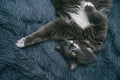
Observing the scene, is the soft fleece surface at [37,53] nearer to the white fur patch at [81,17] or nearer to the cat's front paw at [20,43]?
the cat's front paw at [20,43]

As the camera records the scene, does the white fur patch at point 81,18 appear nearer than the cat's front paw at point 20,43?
No

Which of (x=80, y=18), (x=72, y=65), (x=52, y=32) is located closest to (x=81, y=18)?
(x=80, y=18)

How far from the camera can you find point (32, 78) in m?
1.67

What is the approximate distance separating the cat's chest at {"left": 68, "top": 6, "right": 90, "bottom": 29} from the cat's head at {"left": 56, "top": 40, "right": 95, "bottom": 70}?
0.15 meters

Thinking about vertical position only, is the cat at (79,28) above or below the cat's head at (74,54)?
above

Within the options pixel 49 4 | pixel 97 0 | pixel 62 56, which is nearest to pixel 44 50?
pixel 62 56

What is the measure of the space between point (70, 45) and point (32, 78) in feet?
0.95

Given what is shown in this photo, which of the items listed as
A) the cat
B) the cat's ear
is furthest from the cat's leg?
the cat's ear

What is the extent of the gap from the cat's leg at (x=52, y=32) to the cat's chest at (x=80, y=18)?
8cm

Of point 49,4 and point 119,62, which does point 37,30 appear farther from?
point 119,62

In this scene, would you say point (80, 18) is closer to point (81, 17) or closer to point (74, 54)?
point (81, 17)

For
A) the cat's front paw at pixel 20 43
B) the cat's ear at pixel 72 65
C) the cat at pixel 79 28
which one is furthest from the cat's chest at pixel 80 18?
the cat's front paw at pixel 20 43

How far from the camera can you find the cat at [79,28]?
174 centimetres

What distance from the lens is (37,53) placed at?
67.8 inches
